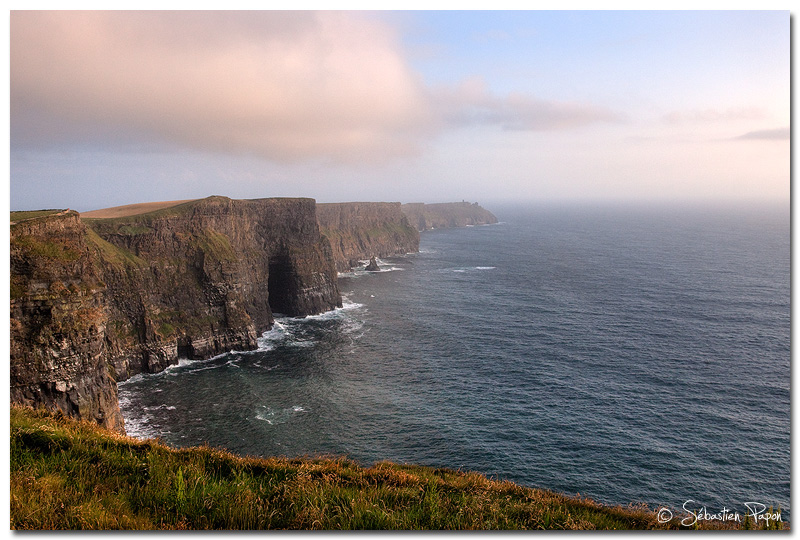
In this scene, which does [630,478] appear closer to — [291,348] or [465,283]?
[291,348]

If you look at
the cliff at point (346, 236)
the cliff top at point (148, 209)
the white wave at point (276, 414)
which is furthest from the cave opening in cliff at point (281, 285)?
the cliff at point (346, 236)

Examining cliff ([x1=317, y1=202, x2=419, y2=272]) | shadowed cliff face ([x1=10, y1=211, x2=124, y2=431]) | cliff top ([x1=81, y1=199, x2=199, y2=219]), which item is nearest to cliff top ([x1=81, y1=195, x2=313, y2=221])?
cliff top ([x1=81, y1=199, x2=199, y2=219])

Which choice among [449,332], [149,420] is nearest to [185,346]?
[149,420]

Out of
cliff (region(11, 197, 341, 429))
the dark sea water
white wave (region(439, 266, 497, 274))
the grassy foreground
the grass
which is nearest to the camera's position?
the grassy foreground

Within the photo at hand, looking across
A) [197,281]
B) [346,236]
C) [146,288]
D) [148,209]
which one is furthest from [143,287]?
[346,236]

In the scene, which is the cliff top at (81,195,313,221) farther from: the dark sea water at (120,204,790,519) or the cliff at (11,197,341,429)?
the dark sea water at (120,204,790,519)
